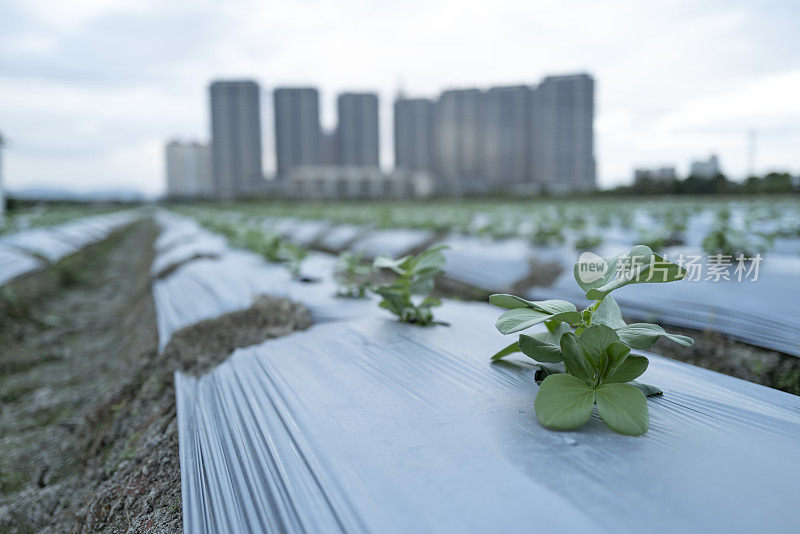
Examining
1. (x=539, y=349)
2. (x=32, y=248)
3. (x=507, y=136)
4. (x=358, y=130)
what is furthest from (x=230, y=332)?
(x=358, y=130)

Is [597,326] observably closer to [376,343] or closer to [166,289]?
[376,343]

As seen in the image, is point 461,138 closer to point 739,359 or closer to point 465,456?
point 739,359

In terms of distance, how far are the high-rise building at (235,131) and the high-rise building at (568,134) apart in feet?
85.4

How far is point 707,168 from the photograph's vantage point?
14.5m

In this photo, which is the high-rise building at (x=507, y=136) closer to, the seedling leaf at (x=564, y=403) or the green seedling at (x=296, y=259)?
the green seedling at (x=296, y=259)

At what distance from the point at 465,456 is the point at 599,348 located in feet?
1.28

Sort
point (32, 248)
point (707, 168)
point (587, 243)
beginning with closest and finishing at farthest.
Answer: point (587, 243) < point (32, 248) < point (707, 168)

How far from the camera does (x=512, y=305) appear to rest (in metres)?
1.20

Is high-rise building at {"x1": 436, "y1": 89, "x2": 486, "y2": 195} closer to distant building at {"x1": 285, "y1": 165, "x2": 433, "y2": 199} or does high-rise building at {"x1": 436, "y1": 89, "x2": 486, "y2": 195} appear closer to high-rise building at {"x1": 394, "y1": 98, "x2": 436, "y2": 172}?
high-rise building at {"x1": 394, "y1": 98, "x2": 436, "y2": 172}

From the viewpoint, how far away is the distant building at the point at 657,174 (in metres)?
17.8

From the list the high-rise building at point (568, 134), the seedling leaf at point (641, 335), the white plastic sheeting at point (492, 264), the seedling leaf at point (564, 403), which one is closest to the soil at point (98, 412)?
the seedling leaf at point (564, 403)

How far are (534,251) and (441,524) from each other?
3860 mm

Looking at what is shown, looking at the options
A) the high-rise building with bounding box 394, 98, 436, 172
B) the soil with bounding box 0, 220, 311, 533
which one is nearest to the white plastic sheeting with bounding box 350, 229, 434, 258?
the soil with bounding box 0, 220, 311, 533

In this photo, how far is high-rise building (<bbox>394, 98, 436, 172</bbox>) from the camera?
46.7 m
